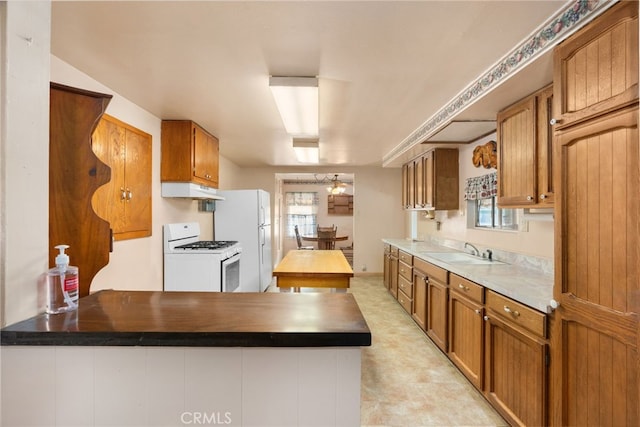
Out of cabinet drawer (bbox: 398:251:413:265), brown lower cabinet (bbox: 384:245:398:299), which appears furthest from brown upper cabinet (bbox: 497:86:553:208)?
brown lower cabinet (bbox: 384:245:398:299)

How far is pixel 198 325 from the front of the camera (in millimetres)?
805

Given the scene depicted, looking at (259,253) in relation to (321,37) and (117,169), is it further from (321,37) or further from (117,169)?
(321,37)

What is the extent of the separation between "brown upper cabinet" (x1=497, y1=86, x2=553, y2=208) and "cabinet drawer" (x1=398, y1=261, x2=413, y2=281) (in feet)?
5.20

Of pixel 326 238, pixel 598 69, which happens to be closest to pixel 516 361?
pixel 598 69

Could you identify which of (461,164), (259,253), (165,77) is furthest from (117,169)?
(461,164)

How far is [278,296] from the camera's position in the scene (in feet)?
3.59

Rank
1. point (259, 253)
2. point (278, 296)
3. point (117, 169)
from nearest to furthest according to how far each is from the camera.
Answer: point (278, 296) → point (117, 169) → point (259, 253)

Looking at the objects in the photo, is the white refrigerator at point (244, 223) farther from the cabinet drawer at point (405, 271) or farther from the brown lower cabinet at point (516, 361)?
the brown lower cabinet at point (516, 361)

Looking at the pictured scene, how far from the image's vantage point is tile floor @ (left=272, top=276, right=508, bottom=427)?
1888mm

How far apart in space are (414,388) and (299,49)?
2458 mm

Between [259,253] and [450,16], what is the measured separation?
3718mm

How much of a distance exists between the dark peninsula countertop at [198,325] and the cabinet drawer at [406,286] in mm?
2782

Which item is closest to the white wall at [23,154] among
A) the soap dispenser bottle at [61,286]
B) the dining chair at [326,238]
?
the soap dispenser bottle at [61,286]

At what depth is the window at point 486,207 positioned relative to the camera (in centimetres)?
274
